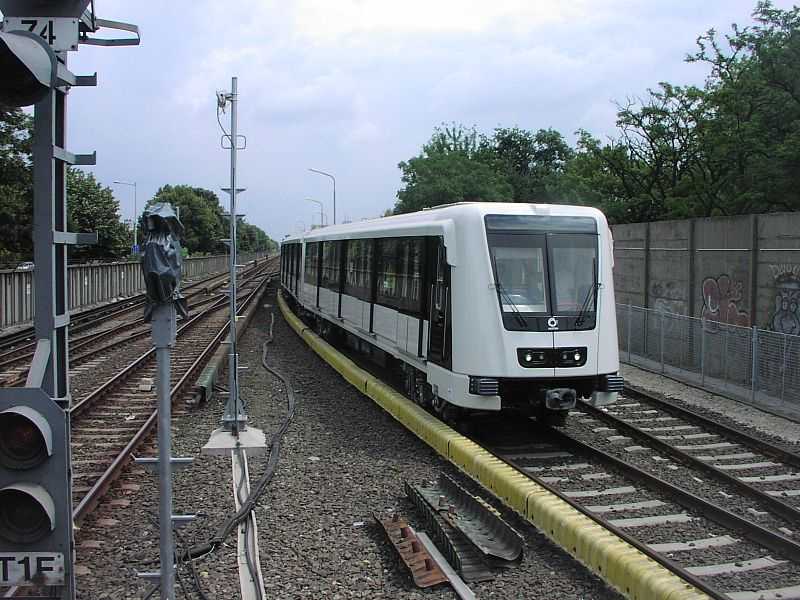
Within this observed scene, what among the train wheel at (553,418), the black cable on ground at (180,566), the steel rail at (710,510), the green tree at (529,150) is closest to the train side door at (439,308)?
the train wheel at (553,418)

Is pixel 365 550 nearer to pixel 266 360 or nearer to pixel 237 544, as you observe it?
pixel 237 544

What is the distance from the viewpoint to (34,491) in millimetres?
3145

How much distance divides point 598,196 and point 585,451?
2545 cm

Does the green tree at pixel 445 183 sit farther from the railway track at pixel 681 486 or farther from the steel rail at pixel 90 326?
the railway track at pixel 681 486

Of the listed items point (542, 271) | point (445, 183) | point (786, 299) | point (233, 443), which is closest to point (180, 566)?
point (233, 443)

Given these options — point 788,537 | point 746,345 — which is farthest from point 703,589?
point 746,345

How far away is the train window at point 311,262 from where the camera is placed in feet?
69.5

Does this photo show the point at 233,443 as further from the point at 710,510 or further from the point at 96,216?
the point at 96,216

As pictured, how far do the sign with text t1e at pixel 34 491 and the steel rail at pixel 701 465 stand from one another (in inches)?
255

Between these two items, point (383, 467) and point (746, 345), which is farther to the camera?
point (746, 345)

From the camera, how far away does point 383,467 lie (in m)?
9.01

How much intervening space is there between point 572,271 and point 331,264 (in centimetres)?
941

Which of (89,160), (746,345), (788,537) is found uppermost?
(89,160)

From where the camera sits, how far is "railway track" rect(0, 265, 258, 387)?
1596cm
